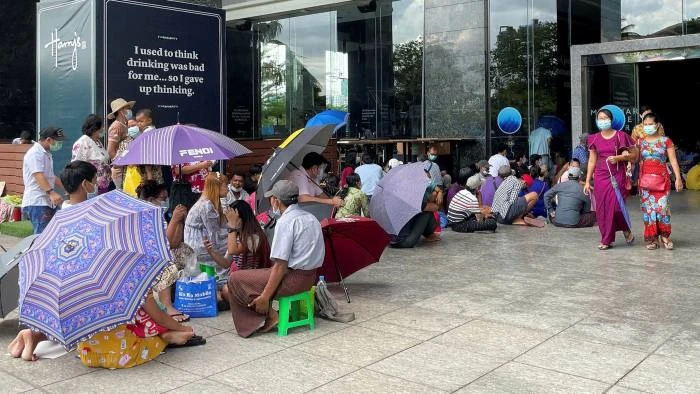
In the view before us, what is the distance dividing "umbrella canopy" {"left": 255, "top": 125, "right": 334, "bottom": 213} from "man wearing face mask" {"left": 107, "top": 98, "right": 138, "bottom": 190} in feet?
5.99

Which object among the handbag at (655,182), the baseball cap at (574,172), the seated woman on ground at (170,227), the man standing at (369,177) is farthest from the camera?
the baseball cap at (574,172)

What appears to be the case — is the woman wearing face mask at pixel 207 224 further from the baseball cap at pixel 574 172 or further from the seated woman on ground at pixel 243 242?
the baseball cap at pixel 574 172

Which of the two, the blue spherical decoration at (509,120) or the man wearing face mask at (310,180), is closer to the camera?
the man wearing face mask at (310,180)

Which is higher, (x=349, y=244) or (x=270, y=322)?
(x=349, y=244)

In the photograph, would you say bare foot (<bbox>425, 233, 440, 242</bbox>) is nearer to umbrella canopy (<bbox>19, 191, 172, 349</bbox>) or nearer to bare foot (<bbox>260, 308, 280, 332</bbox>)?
bare foot (<bbox>260, 308, 280, 332</bbox>)

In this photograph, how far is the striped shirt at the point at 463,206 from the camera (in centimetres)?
1107

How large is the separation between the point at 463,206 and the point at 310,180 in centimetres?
394

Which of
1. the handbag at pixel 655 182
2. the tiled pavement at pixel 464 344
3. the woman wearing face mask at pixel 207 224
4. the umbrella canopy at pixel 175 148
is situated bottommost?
the tiled pavement at pixel 464 344

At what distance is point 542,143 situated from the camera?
16797 mm

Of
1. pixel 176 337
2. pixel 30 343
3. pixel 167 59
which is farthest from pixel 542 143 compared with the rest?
pixel 30 343

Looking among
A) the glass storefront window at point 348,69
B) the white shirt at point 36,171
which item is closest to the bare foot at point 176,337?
the white shirt at point 36,171

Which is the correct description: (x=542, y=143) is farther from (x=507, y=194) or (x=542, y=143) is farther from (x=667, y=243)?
(x=667, y=243)

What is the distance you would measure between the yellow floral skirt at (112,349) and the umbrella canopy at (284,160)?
2.48m

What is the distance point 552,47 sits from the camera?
17438 millimetres
